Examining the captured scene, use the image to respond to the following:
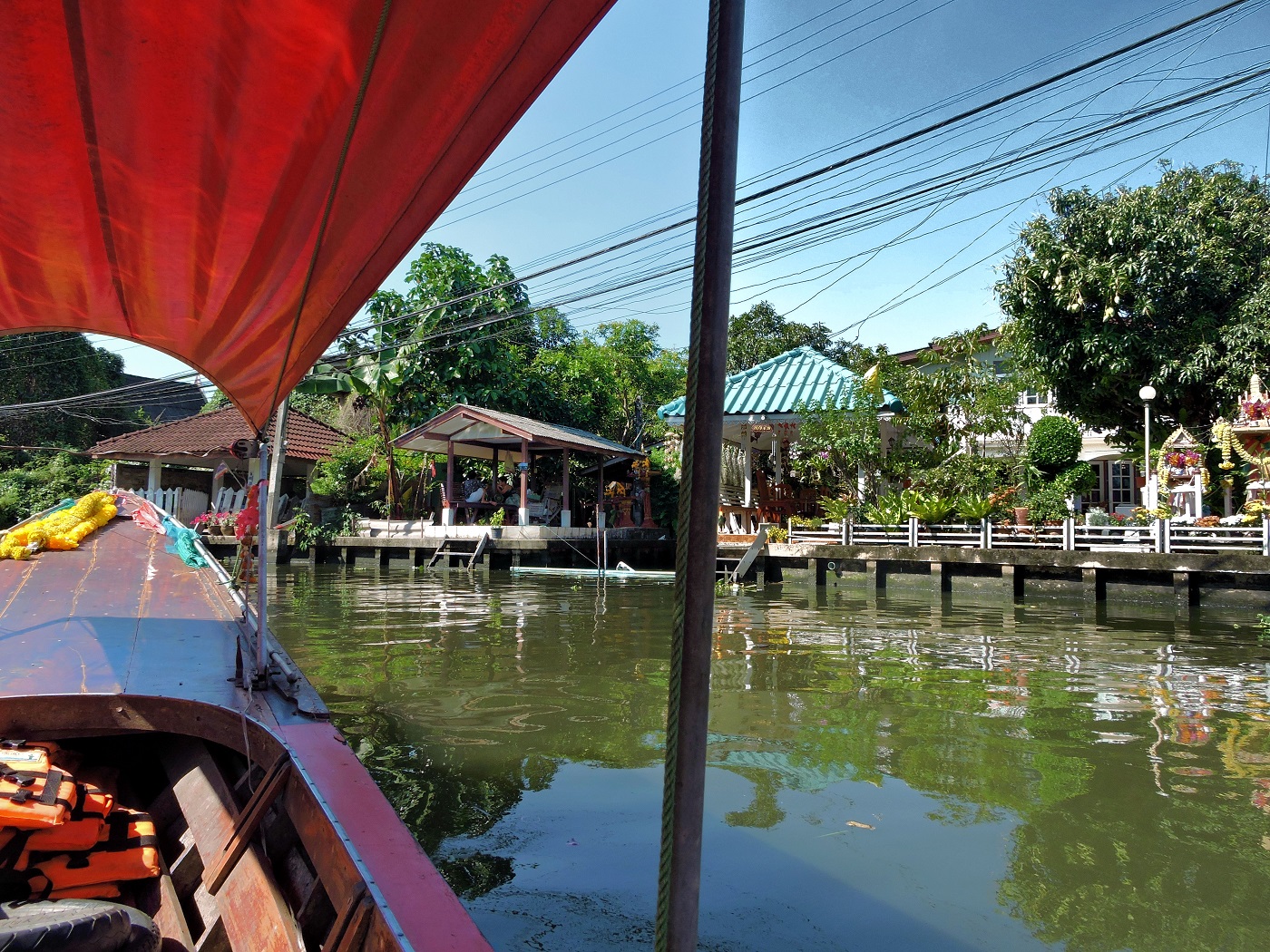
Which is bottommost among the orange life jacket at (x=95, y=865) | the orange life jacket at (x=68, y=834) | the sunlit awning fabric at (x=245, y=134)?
the orange life jacket at (x=95, y=865)

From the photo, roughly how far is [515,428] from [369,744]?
1310 cm

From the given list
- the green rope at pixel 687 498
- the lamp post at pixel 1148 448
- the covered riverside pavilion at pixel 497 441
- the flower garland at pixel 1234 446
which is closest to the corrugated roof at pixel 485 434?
the covered riverside pavilion at pixel 497 441

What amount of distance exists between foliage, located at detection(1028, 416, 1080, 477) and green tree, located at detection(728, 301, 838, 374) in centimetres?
1194

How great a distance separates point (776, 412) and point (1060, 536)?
18.3 ft

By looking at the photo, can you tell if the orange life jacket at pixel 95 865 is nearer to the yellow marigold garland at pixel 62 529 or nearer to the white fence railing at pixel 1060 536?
the yellow marigold garland at pixel 62 529

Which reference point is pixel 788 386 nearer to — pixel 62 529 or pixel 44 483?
pixel 62 529

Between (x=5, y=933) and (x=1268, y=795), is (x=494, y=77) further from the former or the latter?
(x=1268, y=795)

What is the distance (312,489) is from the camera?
20578 millimetres

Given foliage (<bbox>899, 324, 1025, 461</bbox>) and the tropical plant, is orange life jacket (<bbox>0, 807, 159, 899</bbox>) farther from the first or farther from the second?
foliage (<bbox>899, 324, 1025, 461</bbox>)

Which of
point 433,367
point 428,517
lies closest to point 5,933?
point 428,517

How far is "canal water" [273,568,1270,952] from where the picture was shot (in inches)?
111

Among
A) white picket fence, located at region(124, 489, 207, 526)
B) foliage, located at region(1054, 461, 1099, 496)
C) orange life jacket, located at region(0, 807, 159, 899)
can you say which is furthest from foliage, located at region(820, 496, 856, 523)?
white picket fence, located at region(124, 489, 207, 526)

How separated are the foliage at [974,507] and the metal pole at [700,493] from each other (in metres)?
13.0

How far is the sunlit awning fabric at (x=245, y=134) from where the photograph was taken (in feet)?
4.87
